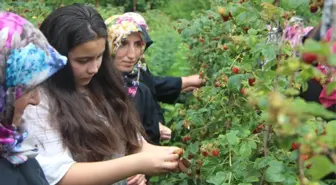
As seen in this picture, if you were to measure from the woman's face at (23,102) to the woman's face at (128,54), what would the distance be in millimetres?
1344

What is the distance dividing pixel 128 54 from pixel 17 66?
4.74 ft

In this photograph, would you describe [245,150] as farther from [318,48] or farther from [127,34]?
[127,34]

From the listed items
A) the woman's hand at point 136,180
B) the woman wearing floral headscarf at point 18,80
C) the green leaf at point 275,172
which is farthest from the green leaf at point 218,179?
the woman's hand at point 136,180

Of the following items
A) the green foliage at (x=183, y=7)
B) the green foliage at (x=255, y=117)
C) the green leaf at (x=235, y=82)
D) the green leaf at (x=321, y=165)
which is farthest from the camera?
the green foliage at (x=183, y=7)

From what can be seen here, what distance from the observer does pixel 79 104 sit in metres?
2.11

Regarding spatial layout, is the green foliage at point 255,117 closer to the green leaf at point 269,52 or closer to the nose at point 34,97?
the green leaf at point 269,52

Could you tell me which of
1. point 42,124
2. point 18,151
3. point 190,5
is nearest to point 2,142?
point 18,151

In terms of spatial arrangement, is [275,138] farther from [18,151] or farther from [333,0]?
[333,0]

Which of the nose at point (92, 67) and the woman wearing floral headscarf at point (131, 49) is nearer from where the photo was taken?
the nose at point (92, 67)

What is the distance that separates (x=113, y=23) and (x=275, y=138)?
1.56 meters

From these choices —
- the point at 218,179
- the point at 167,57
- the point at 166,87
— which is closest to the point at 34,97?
the point at 218,179

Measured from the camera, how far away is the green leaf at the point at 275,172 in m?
1.60

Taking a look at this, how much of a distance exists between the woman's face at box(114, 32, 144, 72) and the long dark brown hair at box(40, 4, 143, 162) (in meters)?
0.66

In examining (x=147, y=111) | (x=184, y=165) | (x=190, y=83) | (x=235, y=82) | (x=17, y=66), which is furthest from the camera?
(x=190, y=83)
